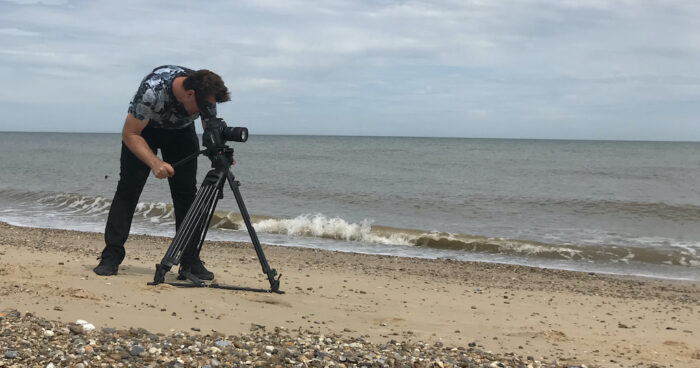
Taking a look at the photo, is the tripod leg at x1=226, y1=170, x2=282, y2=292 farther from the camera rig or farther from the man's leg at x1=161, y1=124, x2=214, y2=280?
the man's leg at x1=161, y1=124, x2=214, y2=280

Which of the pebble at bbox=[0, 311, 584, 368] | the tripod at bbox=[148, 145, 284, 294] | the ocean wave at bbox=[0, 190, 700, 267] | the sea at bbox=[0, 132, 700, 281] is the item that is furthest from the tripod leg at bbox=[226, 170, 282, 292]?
the ocean wave at bbox=[0, 190, 700, 267]

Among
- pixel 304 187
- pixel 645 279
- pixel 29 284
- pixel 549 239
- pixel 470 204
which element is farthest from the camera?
pixel 304 187

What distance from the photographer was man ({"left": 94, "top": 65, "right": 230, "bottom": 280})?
426cm

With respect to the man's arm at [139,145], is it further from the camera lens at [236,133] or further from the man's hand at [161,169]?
the camera lens at [236,133]

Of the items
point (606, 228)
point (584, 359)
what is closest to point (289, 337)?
point (584, 359)

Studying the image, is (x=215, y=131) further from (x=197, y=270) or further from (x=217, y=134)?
(x=197, y=270)

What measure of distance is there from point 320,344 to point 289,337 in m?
0.22

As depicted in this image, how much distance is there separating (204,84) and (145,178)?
103 centimetres

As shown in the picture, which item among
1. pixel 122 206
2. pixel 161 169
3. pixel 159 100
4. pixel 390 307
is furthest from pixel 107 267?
pixel 390 307

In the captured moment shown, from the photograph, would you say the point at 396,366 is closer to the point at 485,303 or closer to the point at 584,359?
the point at 584,359

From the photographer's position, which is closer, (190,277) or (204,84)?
(204,84)

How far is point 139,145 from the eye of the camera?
4312mm

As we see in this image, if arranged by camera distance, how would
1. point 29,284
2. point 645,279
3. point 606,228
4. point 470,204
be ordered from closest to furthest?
point 29,284 → point 645,279 → point 606,228 → point 470,204

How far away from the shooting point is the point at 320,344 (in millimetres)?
3607
